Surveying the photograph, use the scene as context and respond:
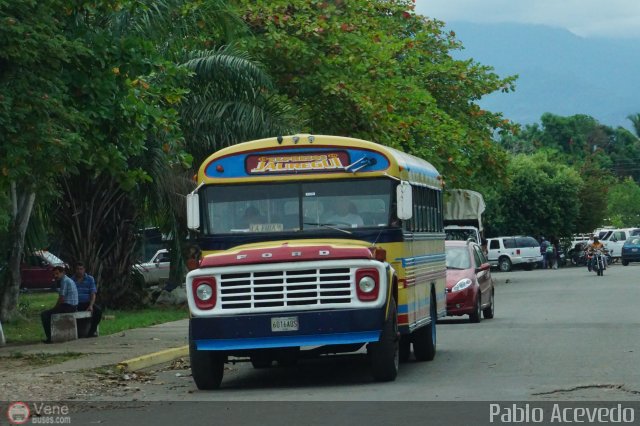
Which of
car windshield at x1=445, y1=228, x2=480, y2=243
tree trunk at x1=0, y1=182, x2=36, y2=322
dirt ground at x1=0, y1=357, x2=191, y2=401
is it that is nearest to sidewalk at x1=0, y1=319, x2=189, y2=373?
dirt ground at x1=0, y1=357, x2=191, y2=401

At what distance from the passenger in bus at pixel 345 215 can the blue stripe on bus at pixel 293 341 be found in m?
1.64

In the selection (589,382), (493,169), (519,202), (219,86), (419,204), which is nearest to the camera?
(589,382)

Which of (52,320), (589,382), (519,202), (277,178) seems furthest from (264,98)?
(519,202)

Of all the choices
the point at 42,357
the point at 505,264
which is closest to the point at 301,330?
the point at 42,357

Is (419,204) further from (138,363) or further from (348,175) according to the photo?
(138,363)

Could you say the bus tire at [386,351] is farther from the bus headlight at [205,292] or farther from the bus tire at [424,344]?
the bus tire at [424,344]

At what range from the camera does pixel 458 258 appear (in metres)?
26.7

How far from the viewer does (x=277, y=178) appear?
1521cm

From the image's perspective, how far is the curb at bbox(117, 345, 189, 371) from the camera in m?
16.9

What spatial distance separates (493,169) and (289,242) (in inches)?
1349

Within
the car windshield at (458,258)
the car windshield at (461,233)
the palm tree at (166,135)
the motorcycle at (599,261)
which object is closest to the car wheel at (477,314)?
the car windshield at (458,258)

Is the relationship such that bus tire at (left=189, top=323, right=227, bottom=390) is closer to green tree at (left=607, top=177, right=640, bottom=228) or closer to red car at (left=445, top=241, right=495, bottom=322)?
red car at (left=445, top=241, right=495, bottom=322)

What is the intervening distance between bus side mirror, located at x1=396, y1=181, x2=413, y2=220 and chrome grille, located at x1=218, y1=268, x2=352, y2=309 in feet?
4.02

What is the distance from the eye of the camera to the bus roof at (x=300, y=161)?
15.2 meters
